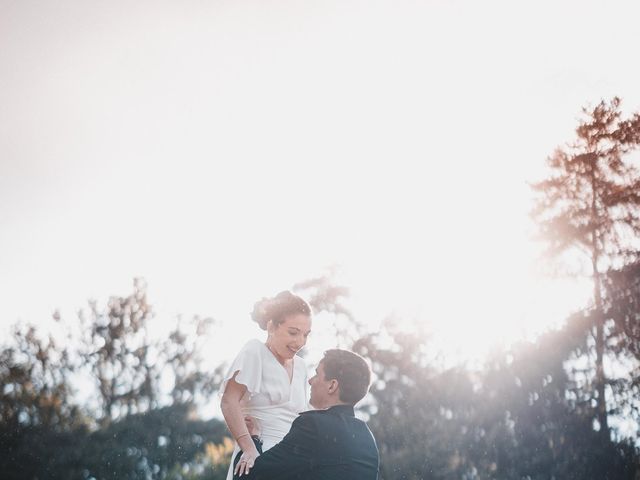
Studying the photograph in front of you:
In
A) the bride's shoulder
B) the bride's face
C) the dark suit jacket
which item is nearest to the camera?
the dark suit jacket

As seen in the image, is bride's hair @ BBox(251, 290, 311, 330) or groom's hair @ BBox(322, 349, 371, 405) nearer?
groom's hair @ BBox(322, 349, 371, 405)

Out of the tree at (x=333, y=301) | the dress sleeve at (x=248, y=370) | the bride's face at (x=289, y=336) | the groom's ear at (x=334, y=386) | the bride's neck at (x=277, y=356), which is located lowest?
the groom's ear at (x=334, y=386)

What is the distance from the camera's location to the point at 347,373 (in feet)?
10.5

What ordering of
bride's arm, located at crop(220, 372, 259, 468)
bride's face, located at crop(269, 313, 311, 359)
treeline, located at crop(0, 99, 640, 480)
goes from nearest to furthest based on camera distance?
bride's arm, located at crop(220, 372, 259, 468) → bride's face, located at crop(269, 313, 311, 359) → treeline, located at crop(0, 99, 640, 480)

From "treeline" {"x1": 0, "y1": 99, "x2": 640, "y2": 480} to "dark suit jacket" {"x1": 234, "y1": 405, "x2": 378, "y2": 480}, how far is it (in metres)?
9.37

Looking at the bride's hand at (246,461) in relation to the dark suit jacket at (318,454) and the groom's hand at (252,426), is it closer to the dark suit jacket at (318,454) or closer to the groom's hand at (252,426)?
the dark suit jacket at (318,454)

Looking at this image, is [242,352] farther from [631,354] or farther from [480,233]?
[480,233]

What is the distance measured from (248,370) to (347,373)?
1.53 ft

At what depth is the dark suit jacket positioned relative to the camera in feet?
9.72

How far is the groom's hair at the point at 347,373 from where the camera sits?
125 inches

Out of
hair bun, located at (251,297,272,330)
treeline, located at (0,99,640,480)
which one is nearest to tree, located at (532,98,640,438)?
treeline, located at (0,99,640,480)

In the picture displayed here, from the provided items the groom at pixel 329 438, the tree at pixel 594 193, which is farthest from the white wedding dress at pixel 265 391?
the tree at pixel 594 193

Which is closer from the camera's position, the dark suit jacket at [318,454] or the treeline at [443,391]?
the dark suit jacket at [318,454]

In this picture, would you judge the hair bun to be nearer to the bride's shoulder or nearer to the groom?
the bride's shoulder
